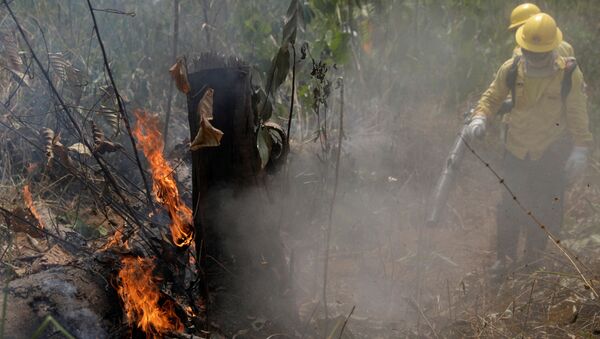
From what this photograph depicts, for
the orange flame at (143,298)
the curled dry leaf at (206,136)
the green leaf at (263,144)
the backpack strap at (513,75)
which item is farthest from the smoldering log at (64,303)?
the backpack strap at (513,75)

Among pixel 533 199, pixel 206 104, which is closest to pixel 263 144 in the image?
pixel 206 104

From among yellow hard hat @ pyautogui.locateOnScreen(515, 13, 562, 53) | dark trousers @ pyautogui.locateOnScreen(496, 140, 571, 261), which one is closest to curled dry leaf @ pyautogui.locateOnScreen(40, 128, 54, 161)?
yellow hard hat @ pyautogui.locateOnScreen(515, 13, 562, 53)

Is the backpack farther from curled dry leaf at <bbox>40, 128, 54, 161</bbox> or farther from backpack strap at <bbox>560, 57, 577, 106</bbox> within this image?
curled dry leaf at <bbox>40, 128, 54, 161</bbox>

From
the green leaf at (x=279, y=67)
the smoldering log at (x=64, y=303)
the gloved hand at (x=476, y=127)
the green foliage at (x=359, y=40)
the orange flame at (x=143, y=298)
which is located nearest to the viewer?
the smoldering log at (x=64, y=303)

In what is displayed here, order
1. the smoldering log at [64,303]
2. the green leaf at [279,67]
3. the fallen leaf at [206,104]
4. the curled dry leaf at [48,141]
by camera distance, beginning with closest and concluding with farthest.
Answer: the smoldering log at [64,303] → the fallen leaf at [206,104] → the green leaf at [279,67] → the curled dry leaf at [48,141]

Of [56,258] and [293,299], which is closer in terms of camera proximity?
[293,299]

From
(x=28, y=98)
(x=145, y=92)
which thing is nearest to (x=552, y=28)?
(x=145, y=92)

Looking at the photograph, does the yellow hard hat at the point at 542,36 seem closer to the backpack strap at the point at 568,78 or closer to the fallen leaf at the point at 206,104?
the backpack strap at the point at 568,78

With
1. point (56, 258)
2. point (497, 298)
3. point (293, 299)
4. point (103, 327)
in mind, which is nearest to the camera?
point (103, 327)

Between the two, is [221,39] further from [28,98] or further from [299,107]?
[28,98]

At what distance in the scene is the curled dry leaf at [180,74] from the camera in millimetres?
2346

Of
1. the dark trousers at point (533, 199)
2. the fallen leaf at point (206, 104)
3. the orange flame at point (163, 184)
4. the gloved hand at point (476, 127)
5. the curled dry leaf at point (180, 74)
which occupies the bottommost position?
the dark trousers at point (533, 199)

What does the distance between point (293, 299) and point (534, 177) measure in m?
2.60

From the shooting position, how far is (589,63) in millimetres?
7199
